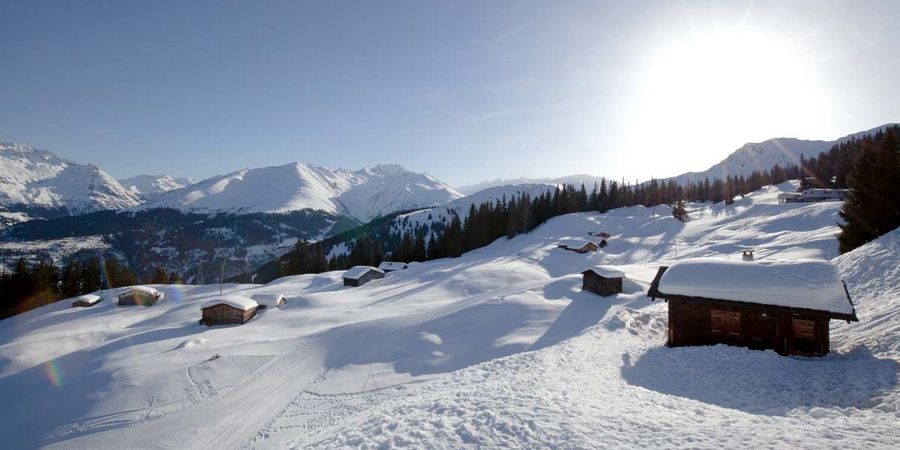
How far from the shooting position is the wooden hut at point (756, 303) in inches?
715

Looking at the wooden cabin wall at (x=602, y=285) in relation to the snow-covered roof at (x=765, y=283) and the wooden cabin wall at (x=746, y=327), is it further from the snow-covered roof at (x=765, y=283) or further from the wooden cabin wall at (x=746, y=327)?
the wooden cabin wall at (x=746, y=327)

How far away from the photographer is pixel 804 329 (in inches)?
730

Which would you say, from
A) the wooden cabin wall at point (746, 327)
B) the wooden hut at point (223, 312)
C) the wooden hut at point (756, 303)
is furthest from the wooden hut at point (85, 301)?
the wooden cabin wall at point (746, 327)

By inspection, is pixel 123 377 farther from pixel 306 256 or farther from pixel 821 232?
pixel 821 232

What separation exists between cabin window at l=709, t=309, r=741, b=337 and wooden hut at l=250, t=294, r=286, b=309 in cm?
4327

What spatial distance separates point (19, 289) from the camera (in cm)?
6425

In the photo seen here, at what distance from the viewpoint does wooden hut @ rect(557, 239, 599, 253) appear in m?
72.5

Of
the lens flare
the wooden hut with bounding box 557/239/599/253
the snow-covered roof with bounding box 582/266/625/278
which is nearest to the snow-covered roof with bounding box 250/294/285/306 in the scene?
the lens flare

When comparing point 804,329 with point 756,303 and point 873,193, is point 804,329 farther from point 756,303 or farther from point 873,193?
point 873,193

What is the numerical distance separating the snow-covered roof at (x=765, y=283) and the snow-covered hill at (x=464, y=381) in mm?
2310

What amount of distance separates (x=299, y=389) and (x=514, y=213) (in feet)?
A: 284

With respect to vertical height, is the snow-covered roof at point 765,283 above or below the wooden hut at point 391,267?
above

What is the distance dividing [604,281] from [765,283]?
62.4ft

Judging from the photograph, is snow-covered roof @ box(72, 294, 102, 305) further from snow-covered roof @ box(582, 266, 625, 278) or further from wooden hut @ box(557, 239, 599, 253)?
wooden hut @ box(557, 239, 599, 253)
